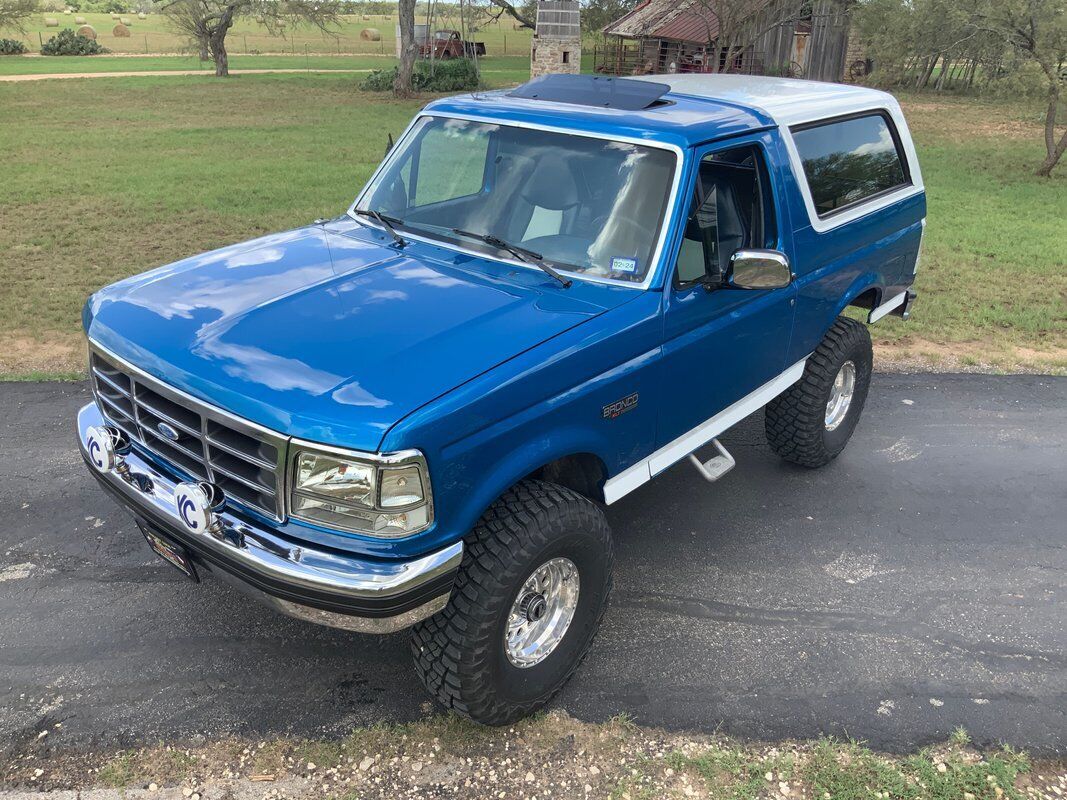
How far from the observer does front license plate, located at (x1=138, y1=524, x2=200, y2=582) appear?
3089mm

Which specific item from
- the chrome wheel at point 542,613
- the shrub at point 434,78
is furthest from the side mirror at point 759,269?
the shrub at point 434,78

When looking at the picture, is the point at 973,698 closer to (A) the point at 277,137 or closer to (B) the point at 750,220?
(B) the point at 750,220

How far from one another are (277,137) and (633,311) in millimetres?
17892

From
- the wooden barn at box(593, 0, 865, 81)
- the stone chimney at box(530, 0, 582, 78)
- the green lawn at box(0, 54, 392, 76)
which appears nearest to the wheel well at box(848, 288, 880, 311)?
the stone chimney at box(530, 0, 582, 78)

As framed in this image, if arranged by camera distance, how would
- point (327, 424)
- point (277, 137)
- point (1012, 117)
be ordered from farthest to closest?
point (1012, 117) < point (277, 137) < point (327, 424)

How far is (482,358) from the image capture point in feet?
9.41

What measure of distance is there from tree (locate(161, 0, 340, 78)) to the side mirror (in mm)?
36265

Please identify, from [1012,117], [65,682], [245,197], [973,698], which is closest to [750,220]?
[973,698]

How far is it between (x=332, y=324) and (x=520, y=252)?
0.99 m

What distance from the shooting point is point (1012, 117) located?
24.4m

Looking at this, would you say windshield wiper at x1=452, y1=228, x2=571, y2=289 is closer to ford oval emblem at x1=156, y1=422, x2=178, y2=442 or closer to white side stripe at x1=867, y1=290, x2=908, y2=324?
ford oval emblem at x1=156, y1=422, x2=178, y2=442

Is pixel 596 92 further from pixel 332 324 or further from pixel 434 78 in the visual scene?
pixel 434 78

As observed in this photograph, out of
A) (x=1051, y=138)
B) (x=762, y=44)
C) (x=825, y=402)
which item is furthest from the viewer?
(x=762, y=44)

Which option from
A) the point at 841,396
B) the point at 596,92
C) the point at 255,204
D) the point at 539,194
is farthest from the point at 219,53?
the point at 539,194
